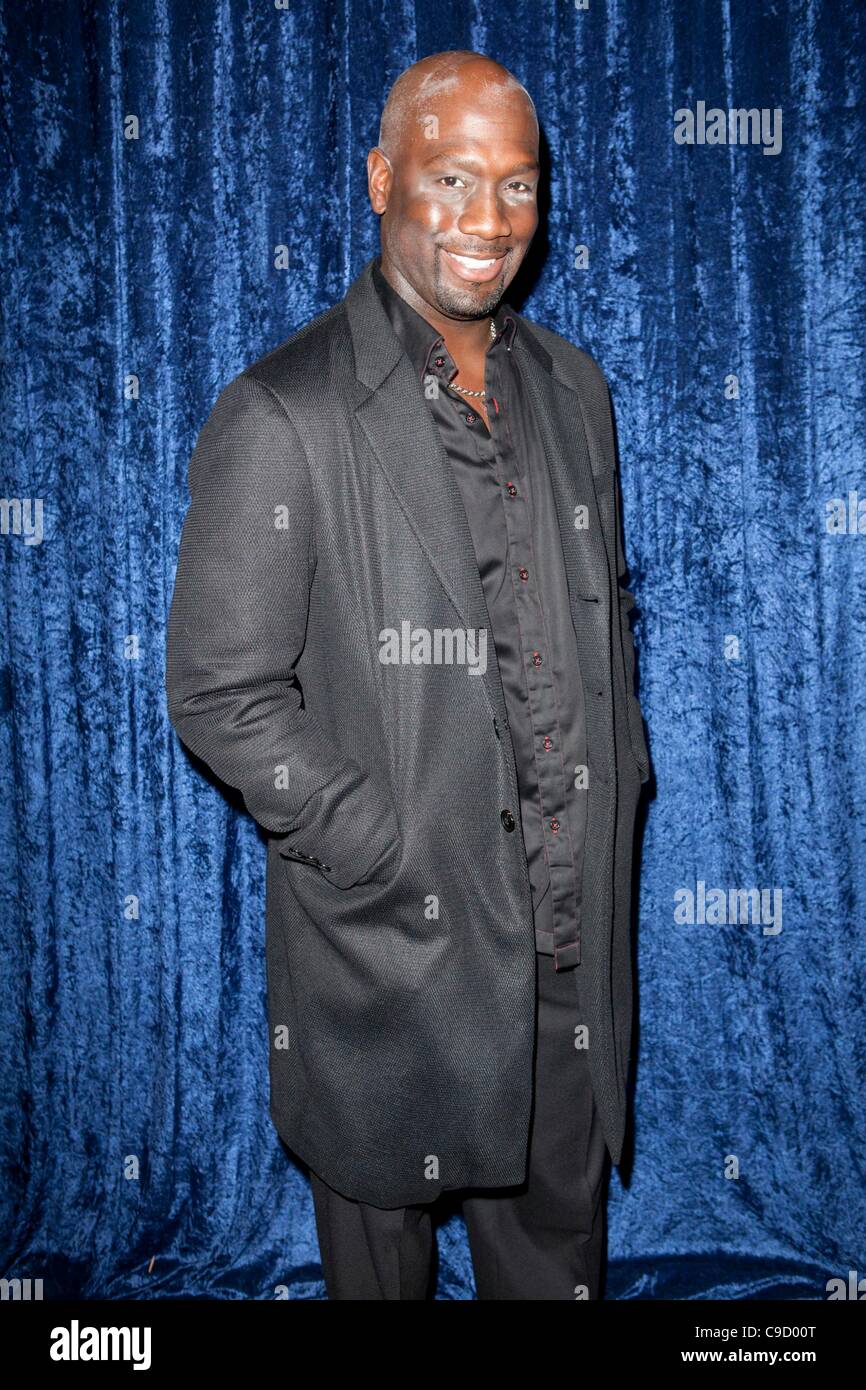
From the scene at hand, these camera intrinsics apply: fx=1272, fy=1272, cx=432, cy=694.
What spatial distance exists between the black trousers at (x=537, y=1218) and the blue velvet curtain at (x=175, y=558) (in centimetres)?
56

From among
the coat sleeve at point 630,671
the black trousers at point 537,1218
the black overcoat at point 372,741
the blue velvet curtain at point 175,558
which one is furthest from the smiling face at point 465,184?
the black trousers at point 537,1218

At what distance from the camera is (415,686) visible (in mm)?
1585

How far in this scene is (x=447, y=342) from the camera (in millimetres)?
1695

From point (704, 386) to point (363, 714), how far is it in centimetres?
106

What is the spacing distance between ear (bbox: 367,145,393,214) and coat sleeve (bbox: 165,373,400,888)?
31cm

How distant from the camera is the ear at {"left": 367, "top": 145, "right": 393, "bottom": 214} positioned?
1.64 m

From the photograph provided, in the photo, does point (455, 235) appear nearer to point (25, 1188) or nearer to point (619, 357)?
point (619, 357)

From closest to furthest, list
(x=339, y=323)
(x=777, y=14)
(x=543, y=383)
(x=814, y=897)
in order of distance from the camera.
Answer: (x=339, y=323), (x=543, y=383), (x=777, y=14), (x=814, y=897)

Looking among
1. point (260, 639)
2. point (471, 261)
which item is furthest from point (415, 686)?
point (471, 261)

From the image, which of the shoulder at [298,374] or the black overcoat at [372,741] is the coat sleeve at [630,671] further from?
the shoulder at [298,374]

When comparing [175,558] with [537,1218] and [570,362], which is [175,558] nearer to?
[570,362]

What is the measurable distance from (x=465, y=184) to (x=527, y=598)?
0.52 meters

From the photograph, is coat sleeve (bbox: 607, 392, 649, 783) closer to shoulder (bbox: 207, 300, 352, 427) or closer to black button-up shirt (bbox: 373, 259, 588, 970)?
black button-up shirt (bbox: 373, 259, 588, 970)

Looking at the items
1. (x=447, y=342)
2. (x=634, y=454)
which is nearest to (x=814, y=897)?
(x=634, y=454)
